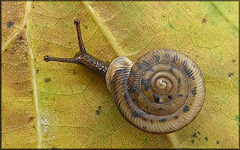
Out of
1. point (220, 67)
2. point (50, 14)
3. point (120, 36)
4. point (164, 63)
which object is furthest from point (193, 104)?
point (50, 14)

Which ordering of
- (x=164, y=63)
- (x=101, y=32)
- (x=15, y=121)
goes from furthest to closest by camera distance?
(x=101, y=32) → (x=15, y=121) → (x=164, y=63)

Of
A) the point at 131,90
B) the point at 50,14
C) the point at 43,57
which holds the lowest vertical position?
the point at 131,90

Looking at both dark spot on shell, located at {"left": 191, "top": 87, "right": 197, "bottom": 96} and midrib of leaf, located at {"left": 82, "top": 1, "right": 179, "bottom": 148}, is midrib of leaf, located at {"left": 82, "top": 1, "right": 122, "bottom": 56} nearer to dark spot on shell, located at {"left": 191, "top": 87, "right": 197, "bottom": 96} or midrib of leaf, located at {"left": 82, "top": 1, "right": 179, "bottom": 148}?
midrib of leaf, located at {"left": 82, "top": 1, "right": 179, "bottom": 148}

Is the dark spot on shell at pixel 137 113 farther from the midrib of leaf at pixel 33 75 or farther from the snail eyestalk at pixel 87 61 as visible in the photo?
the midrib of leaf at pixel 33 75

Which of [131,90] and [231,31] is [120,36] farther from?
[231,31]

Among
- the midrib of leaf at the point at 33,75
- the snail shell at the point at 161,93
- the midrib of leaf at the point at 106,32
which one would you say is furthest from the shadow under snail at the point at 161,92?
the midrib of leaf at the point at 106,32

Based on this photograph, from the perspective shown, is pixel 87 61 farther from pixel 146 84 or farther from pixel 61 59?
pixel 146 84

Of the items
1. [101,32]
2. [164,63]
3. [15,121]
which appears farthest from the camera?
[101,32]
